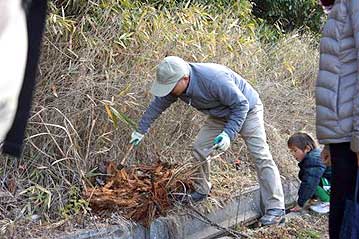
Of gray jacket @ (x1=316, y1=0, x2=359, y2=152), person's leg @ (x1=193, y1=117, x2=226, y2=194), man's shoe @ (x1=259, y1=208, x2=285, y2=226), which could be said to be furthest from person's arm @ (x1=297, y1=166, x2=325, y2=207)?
gray jacket @ (x1=316, y1=0, x2=359, y2=152)

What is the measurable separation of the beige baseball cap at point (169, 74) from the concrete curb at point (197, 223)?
3.35 feet

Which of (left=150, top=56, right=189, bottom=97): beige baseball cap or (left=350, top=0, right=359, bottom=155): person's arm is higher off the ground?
(left=350, top=0, right=359, bottom=155): person's arm

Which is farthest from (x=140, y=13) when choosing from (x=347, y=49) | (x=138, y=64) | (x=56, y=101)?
(x=347, y=49)

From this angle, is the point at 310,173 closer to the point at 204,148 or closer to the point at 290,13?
the point at 204,148

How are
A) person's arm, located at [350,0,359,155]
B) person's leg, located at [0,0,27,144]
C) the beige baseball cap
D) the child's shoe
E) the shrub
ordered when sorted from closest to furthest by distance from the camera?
person's leg, located at [0,0,27,144]
person's arm, located at [350,0,359,155]
the beige baseball cap
the child's shoe
the shrub

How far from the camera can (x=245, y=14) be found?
904cm

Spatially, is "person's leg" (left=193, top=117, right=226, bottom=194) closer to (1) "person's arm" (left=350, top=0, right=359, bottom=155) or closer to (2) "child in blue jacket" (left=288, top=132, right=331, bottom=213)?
(2) "child in blue jacket" (left=288, top=132, right=331, bottom=213)

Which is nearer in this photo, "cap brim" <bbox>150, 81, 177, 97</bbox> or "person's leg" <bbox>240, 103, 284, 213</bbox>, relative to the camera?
"cap brim" <bbox>150, 81, 177, 97</bbox>

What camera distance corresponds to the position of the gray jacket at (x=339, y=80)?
2.83m

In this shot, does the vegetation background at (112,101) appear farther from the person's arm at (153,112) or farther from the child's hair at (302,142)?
the child's hair at (302,142)

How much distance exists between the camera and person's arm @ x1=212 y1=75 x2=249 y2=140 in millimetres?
5055

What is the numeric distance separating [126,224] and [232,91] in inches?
52.5

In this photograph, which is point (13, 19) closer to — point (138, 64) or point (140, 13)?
point (138, 64)

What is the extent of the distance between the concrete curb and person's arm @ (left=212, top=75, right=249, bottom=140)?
0.81 meters
